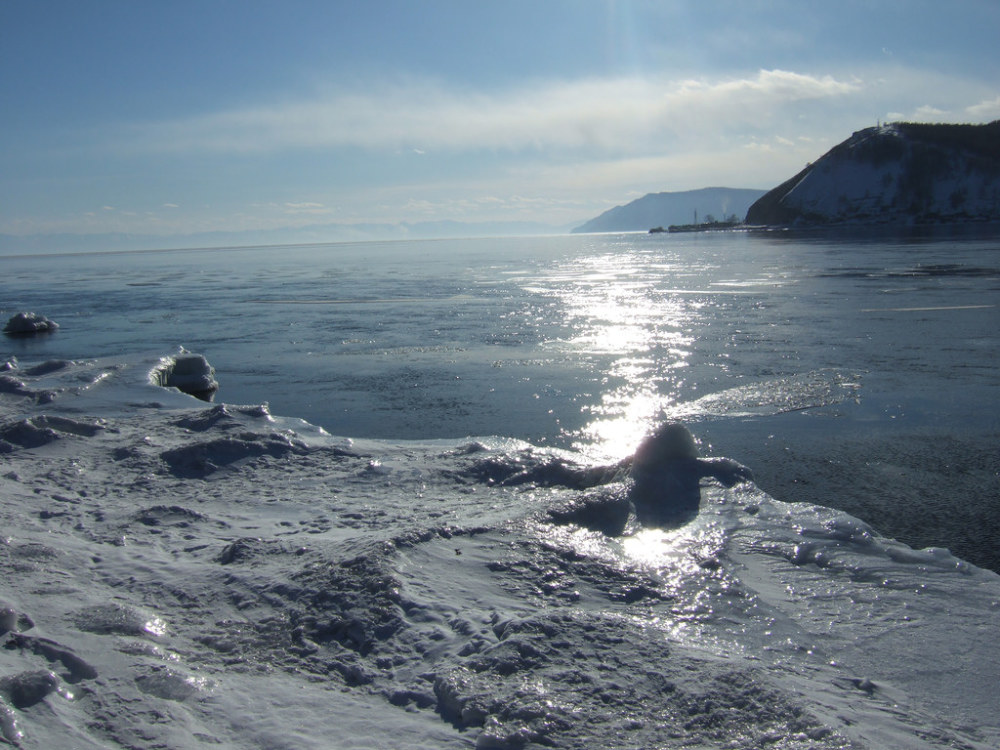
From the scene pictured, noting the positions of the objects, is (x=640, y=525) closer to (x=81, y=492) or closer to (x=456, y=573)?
(x=456, y=573)

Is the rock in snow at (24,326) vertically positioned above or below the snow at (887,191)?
below

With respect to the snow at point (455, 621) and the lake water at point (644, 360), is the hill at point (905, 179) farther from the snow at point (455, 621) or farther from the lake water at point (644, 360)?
the snow at point (455, 621)

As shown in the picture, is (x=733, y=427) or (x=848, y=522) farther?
(x=733, y=427)

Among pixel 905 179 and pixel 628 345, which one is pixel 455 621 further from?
pixel 905 179

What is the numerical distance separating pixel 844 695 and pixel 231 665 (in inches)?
101

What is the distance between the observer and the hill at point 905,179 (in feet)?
262

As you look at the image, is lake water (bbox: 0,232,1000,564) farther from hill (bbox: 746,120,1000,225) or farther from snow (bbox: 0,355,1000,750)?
hill (bbox: 746,120,1000,225)

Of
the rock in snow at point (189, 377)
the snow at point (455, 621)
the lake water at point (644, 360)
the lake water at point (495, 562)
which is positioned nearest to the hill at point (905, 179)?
the lake water at point (644, 360)

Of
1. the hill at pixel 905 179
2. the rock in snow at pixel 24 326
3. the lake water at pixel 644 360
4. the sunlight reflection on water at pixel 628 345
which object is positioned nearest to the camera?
the lake water at pixel 644 360

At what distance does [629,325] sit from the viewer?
14.4 metres

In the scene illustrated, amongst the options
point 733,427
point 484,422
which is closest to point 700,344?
point 733,427

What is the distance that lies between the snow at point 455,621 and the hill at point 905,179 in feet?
294

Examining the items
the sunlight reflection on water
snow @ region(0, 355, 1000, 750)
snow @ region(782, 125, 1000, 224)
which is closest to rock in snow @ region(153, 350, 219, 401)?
snow @ region(0, 355, 1000, 750)

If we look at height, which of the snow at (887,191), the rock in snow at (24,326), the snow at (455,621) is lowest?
the snow at (455,621)
